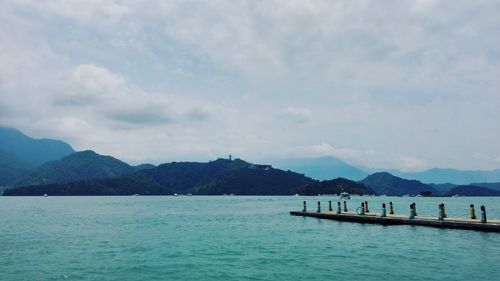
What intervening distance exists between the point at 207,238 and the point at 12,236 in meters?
24.8

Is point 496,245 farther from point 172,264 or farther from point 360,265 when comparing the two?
point 172,264

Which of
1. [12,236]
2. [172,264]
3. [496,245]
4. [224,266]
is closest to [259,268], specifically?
[224,266]

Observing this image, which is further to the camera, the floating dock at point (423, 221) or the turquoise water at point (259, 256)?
the floating dock at point (423, 221)

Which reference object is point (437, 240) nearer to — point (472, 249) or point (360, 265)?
point (472, 249)

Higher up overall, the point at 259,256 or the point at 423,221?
the point at 423,221

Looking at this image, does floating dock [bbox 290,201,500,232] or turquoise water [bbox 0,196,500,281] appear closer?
turquoise water [bbox 0,196,500,281]

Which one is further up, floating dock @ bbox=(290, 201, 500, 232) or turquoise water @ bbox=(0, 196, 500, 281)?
floating dock @ bbox=(290, 201, 500, 232)

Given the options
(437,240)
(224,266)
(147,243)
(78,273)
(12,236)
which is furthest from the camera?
(12,236)

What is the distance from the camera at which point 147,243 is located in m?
46.5

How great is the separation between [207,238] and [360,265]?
22986 mm

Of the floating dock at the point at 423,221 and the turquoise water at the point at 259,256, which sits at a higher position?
the floating dock at the point at 423,221

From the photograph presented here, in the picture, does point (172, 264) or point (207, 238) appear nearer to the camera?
point (172, 264)

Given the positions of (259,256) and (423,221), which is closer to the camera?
(259,256)

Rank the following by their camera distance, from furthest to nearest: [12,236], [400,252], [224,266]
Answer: [12,236], [400,252], [224,266]
